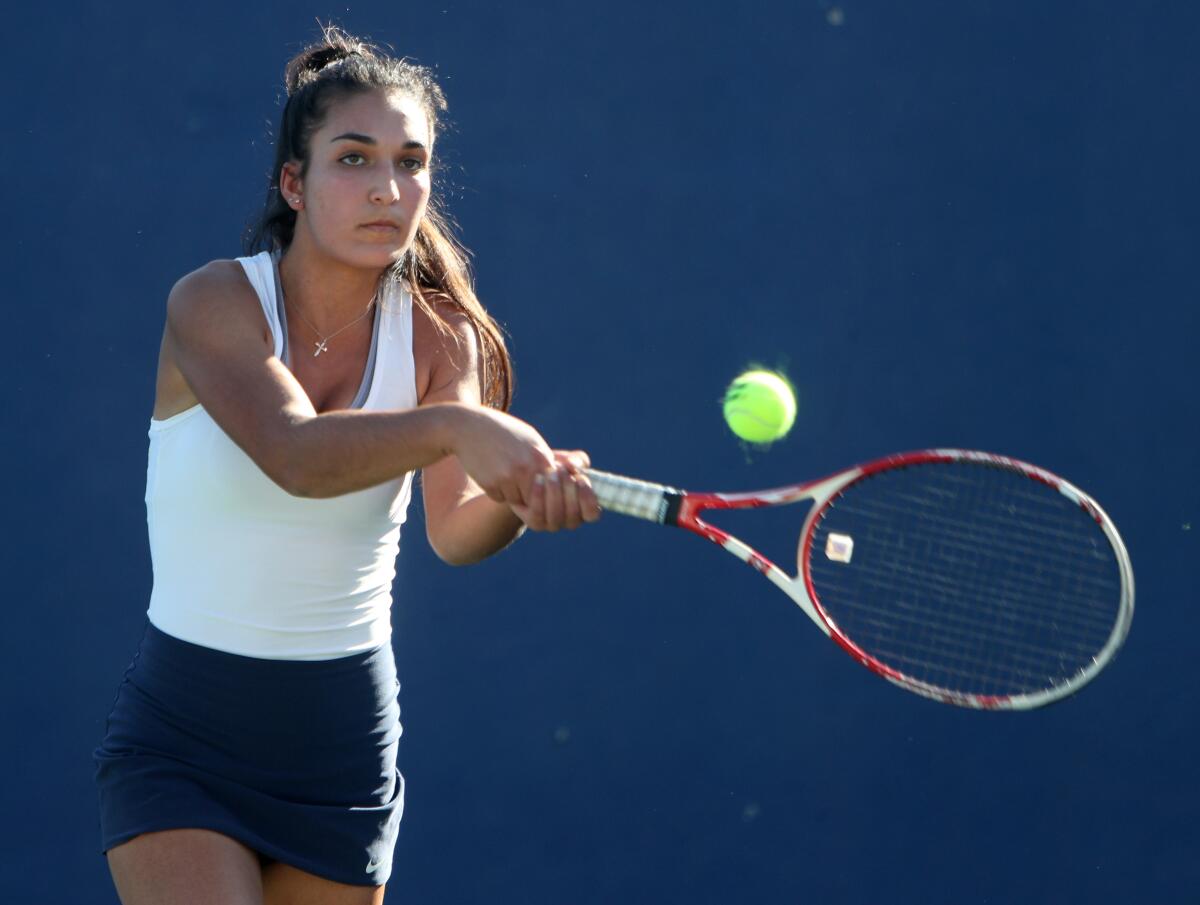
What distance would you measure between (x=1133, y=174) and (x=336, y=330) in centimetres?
221

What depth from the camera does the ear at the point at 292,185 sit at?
2477 mm

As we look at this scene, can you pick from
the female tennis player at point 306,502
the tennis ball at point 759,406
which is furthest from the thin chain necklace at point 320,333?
the tennis ball at point 759,406

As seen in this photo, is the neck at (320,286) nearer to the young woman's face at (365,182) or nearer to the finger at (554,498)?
the young woman's face at (365,182)

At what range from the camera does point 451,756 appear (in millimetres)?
3811

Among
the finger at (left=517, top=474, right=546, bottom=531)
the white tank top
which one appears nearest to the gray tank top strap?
the white tank top

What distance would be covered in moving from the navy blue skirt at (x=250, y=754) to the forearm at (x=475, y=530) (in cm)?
23

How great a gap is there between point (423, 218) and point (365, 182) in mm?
232

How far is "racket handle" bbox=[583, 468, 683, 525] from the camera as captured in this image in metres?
2.20

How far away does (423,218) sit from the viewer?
2604 mm

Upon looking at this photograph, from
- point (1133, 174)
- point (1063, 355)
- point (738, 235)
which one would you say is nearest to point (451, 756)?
point (738, 235)

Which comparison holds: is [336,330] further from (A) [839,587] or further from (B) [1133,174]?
(B) [1133,174]

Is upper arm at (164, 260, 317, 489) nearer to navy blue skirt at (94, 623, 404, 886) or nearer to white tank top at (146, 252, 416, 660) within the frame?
white tank top at (146, 252, 416, 660)

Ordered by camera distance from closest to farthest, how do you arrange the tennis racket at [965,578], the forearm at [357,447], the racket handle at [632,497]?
the forearm at [357,447]
the racket handle at [632,497]
the tennis racket at [965,578]

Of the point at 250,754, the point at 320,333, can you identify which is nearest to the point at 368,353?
the point at 320,333
